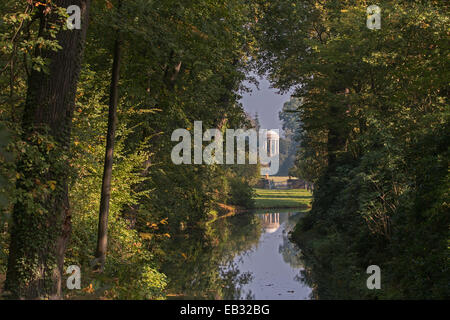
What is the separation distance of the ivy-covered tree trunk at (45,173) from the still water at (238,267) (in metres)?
7.14

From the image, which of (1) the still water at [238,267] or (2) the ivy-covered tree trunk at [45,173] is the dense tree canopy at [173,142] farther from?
(1) the still water at [238,267]

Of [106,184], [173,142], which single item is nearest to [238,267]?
[173,142]

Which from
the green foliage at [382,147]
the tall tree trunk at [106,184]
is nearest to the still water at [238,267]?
the green foliage at [382,147]

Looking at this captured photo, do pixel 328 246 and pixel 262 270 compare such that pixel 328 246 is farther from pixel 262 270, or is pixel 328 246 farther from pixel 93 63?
pixel 93 63

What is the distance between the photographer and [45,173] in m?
9.21

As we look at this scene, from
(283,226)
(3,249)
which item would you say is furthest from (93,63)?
(283,226)

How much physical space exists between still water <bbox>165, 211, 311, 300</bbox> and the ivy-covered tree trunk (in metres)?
7.14

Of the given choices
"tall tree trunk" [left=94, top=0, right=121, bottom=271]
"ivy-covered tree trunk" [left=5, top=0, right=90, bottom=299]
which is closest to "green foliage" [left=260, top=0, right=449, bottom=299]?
"tall tree trunk" [left=94, top=0, right=121, bottom=271]

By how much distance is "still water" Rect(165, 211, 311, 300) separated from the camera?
17391 mm

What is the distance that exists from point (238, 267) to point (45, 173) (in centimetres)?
1543

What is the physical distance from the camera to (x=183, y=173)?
24.3 meters

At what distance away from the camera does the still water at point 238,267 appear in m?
17.4

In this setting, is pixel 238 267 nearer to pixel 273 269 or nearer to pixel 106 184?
pixel 273 269
